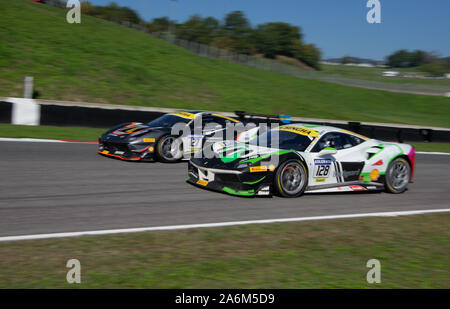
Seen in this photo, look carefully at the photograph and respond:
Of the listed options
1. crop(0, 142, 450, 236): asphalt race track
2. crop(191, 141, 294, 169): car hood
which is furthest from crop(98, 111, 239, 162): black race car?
crop(191, 141, 294, 169): car hood

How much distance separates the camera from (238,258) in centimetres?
453

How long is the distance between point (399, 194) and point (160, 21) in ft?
349

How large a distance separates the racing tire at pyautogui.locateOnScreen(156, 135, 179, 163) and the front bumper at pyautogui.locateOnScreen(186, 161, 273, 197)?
2615 millimetres

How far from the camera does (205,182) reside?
7480 mm

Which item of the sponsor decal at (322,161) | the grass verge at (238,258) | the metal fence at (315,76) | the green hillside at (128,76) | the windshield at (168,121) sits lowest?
the grass verge at (238,258)

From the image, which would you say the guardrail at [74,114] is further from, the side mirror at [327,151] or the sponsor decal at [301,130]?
the side mirror at [327,151]

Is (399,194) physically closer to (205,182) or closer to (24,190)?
(205,182)

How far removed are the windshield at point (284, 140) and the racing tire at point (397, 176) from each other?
1.85 m

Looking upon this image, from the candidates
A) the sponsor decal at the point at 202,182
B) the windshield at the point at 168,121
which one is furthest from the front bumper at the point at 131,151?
the sponsor decal at the point at 202,182

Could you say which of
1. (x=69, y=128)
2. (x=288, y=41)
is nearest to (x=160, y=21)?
(x=288, y=41)

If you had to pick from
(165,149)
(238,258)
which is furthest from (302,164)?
(165,149)

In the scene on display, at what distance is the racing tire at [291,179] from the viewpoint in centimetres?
729

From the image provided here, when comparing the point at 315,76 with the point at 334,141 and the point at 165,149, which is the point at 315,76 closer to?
→ the point at 165,149

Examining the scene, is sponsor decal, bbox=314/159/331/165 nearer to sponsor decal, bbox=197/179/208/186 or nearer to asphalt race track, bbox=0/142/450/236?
asphalt race track, bbox=0/142/450/236
